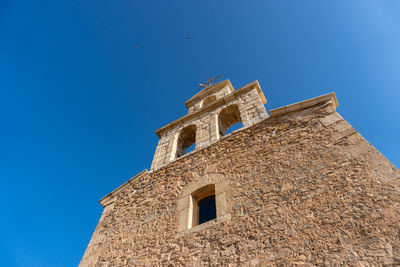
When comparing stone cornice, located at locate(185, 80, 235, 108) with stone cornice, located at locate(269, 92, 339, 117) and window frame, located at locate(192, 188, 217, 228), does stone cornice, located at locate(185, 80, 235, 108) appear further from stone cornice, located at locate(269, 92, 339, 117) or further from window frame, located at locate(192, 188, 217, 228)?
window frame, located at locate(192, 188, 217, 228)

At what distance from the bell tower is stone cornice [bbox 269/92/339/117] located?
901 millimetres

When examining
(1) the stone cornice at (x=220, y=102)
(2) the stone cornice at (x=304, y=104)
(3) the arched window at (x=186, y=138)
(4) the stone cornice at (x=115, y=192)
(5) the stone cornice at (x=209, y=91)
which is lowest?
(4) the stone cornice at (x=115, y=192)

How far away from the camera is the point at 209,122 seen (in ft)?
23.6

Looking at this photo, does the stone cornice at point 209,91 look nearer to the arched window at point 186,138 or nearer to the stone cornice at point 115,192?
the arched window at point 186,138

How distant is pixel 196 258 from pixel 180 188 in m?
1.69

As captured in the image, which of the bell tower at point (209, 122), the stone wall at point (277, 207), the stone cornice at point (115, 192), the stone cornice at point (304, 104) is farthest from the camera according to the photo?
the bell tower at point (209, 122)

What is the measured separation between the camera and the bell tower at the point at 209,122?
664cm

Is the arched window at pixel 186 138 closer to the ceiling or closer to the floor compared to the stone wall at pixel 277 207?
closer to the ceiling

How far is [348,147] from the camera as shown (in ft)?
12.6

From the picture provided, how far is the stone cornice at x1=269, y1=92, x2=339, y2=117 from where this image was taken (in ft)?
16.1

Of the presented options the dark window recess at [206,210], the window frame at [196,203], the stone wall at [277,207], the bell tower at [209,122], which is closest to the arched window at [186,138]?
the bell tower at [209,122]

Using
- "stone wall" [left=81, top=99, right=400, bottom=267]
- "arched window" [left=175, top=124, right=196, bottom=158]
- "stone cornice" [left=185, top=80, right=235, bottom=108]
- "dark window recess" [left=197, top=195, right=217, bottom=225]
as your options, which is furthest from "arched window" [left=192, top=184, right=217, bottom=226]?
"stone cornice" [left=185, top=80, right=235, bottom=108]

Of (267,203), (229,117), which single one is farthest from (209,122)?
(267,203)

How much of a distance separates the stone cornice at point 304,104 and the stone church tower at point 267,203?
2 centimetres
